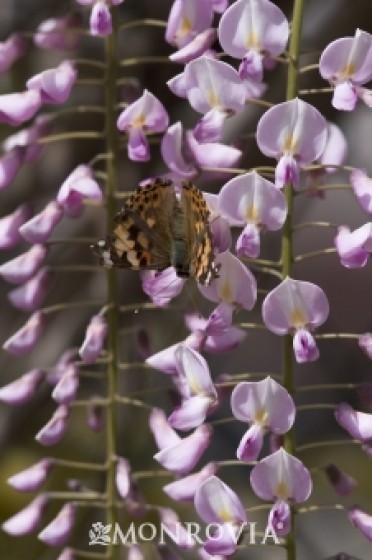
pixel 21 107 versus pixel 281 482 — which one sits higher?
pixel 21 107

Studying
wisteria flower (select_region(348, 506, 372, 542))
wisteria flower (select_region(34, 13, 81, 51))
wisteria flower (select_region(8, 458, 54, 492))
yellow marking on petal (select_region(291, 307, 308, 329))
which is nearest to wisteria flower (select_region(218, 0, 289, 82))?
yellow marking on petal (select_region(291, 307, 308, 329))

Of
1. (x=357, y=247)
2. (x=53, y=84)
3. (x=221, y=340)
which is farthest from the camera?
(x=53, y=84)

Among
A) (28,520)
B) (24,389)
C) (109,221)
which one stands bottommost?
(28,520)

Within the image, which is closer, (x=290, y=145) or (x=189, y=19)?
(x=290, y=145)

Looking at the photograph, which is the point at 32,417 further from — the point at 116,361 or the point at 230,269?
the point at 230,269

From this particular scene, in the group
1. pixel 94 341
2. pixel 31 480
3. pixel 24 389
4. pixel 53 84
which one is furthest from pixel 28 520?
pixel 53 84

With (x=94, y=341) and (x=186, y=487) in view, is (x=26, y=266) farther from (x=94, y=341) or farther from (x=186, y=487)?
(x=186, y=487)

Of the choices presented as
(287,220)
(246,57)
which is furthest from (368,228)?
(246,57)
